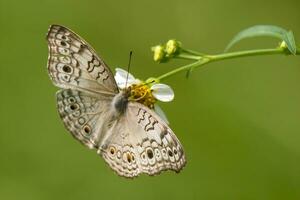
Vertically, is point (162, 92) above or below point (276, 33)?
below

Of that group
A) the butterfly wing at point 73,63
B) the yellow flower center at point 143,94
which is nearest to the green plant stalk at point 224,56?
the yellow flower center at point 143,94

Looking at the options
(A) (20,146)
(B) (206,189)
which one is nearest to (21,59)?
(A) (20,146)

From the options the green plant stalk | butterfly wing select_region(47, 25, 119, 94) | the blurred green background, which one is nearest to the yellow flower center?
the green plant stalk

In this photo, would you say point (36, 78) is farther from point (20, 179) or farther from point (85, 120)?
point (85, 120)

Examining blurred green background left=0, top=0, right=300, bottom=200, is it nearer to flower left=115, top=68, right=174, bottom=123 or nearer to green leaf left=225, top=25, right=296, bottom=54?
flower left=115, top=68, right=174, bottom=123

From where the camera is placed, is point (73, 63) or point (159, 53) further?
point (159, 53)

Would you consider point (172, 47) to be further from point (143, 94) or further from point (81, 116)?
point (81, 116)

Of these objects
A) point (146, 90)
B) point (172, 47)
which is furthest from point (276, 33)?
point (146, 90)
